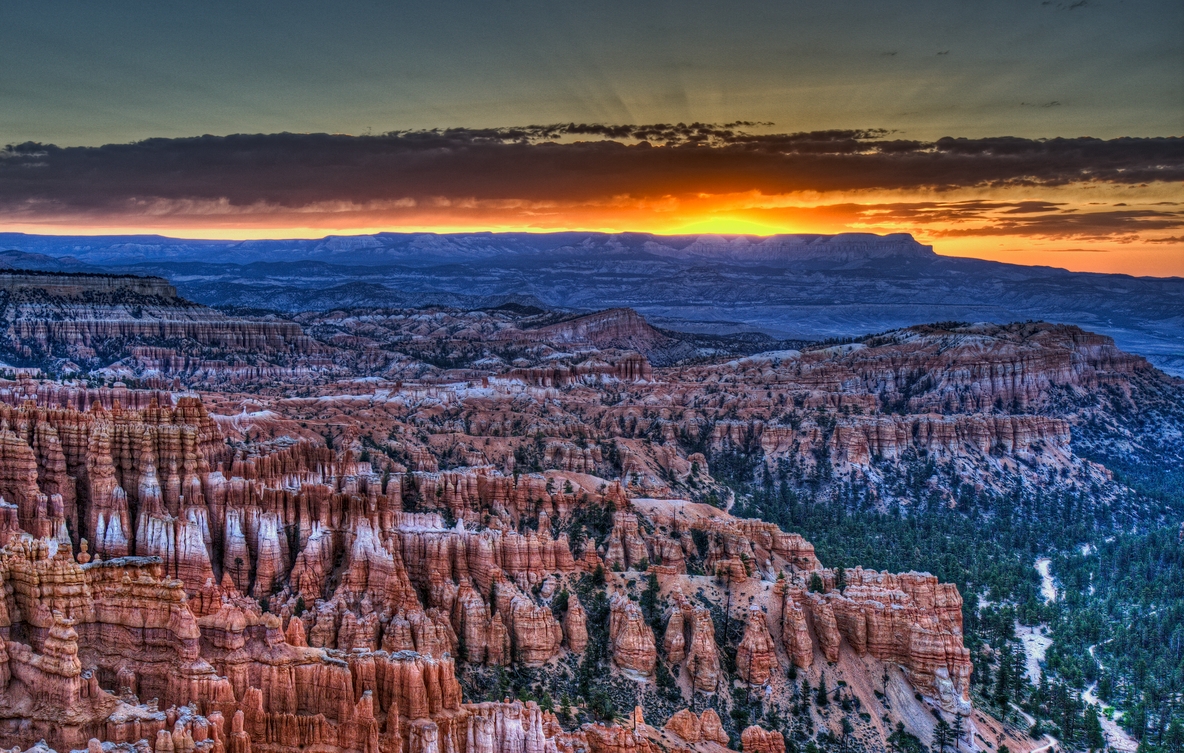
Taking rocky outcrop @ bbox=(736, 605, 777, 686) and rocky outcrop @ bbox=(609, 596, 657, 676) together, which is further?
rocky outcrop @ bbox=(736, 605, 777, 686)

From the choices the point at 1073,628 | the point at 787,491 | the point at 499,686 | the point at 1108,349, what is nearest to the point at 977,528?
the point at 787,491

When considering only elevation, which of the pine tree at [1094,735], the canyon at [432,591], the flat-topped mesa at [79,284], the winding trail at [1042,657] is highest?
the flat-topped mesa at [79,284]

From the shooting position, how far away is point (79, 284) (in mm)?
180625

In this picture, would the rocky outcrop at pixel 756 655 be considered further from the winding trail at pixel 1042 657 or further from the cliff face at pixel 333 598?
the winding trail at pixel 1042 657

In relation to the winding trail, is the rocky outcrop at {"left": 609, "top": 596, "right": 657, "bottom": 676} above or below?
above

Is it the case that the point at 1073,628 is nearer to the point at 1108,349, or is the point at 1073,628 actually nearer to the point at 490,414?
the point at 490,414

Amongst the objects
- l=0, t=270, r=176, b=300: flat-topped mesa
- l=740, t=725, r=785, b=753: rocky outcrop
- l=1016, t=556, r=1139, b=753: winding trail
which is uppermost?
l=0, t=270, r=176, b=300: flat-topped mesa

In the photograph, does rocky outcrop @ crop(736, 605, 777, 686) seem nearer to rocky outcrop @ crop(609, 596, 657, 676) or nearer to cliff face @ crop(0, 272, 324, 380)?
rocky outcrop @ crop(609, 596, 657, 676)

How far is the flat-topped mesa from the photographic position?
174488 millimetres

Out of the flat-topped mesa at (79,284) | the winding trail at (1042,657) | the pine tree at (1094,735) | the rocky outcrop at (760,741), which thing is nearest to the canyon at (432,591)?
the rocky outcrop at (760,741)

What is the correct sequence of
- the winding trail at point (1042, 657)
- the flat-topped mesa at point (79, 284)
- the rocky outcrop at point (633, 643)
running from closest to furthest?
1. the rocky outcrop at point (633, 643)
2. the winding trail at point (1042, 657)
3. the flat-topped mesa at point (79, 284)

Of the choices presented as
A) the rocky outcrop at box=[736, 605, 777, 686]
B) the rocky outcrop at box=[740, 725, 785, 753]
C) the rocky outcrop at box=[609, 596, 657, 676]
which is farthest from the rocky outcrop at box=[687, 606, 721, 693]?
the rocky outcrop at box=[740, 725, 785, 753]

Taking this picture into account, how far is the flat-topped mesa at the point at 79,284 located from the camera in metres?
174

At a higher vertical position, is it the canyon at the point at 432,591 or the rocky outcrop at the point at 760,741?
the canyon at the point at 432,591
